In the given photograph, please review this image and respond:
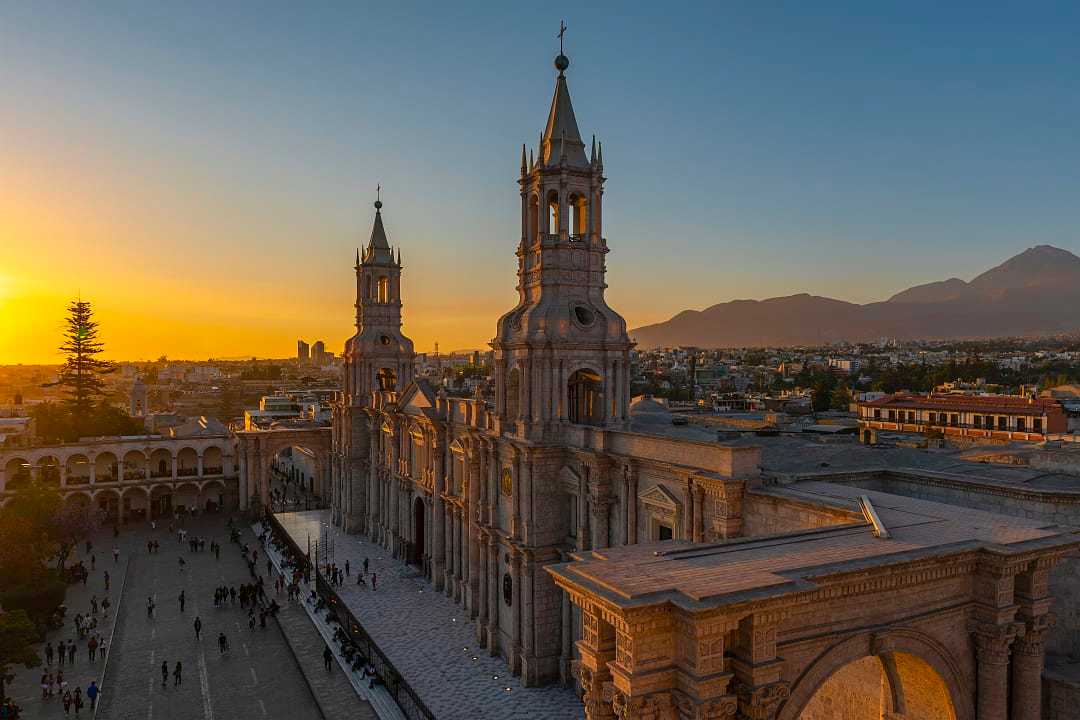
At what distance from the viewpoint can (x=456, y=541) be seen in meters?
30.1

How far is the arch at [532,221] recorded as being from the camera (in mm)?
23797

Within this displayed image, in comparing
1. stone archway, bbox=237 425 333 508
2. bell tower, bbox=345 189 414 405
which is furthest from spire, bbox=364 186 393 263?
stone archway, bbox=237 425 333 508

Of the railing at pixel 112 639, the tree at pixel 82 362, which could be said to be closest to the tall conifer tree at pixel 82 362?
the tree at pixel 82 362

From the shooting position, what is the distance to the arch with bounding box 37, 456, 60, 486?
157 ft

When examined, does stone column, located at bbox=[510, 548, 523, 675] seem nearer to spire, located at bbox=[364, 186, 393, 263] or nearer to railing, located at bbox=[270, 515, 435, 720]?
railing, located at bbox=[270, 515, 435, 720]

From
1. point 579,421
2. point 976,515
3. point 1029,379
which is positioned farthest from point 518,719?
point 1029,379

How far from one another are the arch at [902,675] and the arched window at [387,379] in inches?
1290

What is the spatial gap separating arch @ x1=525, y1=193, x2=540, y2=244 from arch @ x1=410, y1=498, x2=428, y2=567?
1701 centimetres

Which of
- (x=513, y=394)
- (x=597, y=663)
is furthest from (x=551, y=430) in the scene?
(x=597, y=663)

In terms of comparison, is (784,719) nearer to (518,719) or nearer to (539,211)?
(518,719)

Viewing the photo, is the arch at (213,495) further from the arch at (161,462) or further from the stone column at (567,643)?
Answer: the stone column at (567,643)

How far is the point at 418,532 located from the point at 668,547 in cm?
2667

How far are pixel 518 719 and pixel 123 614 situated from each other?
63.4 feet

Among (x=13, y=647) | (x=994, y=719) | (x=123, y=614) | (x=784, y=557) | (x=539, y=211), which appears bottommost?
(x=123, y=614)
